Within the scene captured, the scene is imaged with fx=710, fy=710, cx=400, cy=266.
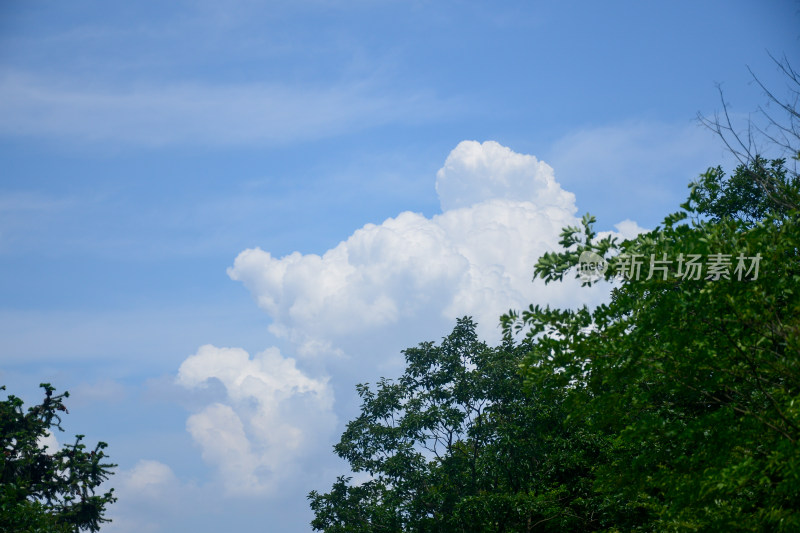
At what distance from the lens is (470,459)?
22.8 m

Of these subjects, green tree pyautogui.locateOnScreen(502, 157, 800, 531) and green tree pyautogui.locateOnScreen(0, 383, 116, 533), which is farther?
green tree pyautogui.locateOnScreen(0, 383, 116, 533)

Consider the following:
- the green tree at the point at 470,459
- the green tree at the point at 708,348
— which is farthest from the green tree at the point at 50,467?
the green tree at the point at 708,348

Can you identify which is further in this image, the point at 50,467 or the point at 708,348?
the point at 50,467

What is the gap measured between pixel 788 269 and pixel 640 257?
2084 millimetres

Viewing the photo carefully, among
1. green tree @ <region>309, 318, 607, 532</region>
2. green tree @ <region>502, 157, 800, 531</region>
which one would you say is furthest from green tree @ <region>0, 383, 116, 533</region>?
green tree @ <region>502, 157, 800, 531</region>

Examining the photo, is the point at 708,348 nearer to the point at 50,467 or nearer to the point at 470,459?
the point at 470,459

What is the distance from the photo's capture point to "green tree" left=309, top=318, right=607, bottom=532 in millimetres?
21719

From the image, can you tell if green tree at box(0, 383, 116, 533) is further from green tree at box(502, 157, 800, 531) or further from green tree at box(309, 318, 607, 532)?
green tree at box(502, 157, 800, 531)

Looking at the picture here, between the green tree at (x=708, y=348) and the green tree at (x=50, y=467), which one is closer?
the green tree at (x=708, y=348)

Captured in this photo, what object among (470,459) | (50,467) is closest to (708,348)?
(470,459)

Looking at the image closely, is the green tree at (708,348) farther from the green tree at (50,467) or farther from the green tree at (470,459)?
the green tree at (50,467)

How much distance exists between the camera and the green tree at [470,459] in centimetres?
2172

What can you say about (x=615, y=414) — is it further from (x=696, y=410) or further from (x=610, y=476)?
(x=610, y=476)

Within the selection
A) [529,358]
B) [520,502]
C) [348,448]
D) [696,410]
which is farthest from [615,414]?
[348,448]
